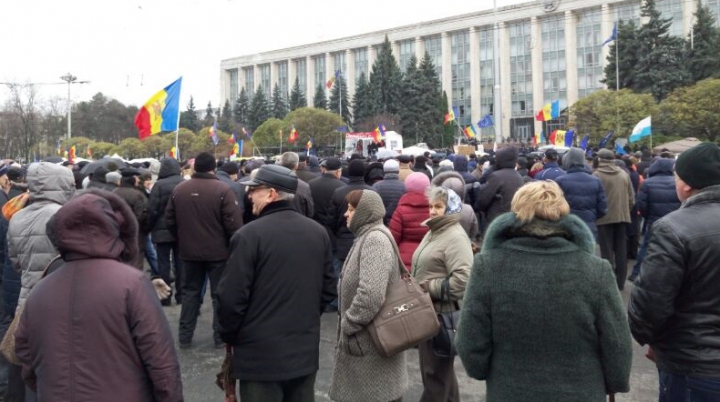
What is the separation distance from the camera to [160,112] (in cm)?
1233

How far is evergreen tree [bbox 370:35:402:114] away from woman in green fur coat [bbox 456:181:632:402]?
65.9 meters

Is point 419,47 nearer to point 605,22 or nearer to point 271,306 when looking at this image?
point 605,22

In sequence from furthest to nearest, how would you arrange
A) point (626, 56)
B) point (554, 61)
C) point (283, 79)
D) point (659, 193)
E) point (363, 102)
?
point (283, 79) < point (363, 102) < point (554, 61) < point (626, 56) < point (659, 193)

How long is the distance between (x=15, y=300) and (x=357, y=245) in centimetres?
304

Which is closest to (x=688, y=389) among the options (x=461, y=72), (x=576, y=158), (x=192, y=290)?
(x=192, y=290)

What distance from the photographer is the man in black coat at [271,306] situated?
3.40 m

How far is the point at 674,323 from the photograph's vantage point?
3006 mm

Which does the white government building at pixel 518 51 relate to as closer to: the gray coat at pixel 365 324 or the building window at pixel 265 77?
the building window at pixel 265 77

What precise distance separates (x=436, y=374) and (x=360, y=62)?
8403 centimetres

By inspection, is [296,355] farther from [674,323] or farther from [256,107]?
[256,107]

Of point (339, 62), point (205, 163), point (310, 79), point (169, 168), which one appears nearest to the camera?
point (205, 163)

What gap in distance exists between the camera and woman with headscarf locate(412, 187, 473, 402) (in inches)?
167

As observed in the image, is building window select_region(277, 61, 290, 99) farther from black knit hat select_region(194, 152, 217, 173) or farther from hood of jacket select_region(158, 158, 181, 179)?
black knit hat select_region(194, 152, 217, 173)

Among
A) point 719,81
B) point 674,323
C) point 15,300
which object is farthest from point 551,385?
point 719,81
